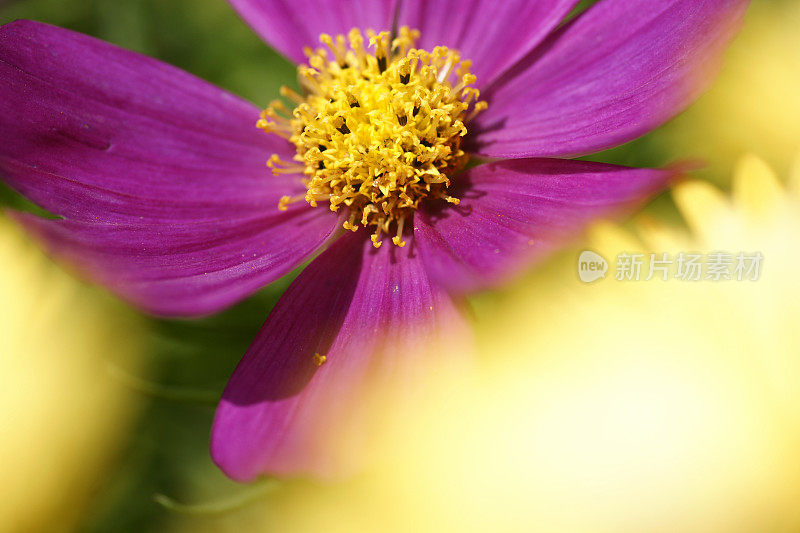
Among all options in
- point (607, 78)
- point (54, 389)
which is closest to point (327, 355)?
point (54, 389)

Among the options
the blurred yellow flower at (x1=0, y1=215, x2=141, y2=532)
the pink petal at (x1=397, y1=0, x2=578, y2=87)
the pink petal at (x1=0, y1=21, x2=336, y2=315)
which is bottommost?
the blurred yellow flower at (x1=0, y1=215, x2=141, y2=532)

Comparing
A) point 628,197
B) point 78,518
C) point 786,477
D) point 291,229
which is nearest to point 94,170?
point 291,229

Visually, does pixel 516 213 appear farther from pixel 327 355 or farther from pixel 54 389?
pixel 54 389

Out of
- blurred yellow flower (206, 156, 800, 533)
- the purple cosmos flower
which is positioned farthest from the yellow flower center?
blurred yellow flower (206, 156, 800, 533)

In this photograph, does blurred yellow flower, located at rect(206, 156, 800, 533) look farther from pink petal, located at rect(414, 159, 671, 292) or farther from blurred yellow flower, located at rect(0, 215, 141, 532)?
blurred yellow flower, located at rect(0, 215, 141, 532)

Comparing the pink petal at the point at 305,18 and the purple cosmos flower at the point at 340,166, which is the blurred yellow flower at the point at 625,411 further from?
the pink petal at the point at 305,18
